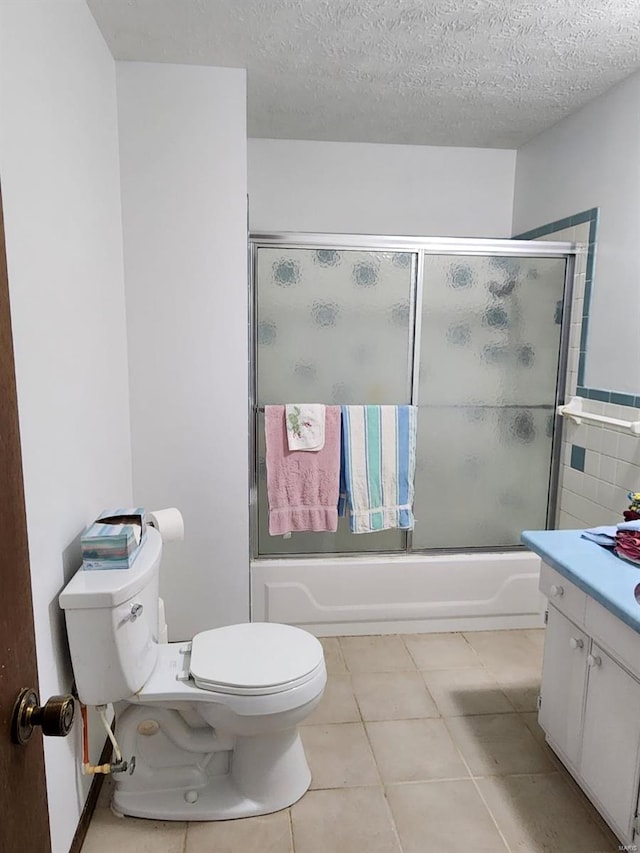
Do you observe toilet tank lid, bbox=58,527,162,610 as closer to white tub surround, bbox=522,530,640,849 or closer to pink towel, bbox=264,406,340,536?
pink towel, bbox=264,406,340,536

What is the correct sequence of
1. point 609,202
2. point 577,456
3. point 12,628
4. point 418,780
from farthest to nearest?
point 577,456, point 609,202, point 418,780, point 12,628

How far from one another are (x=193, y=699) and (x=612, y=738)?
1.12 meters

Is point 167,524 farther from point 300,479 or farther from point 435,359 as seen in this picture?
point 435,359

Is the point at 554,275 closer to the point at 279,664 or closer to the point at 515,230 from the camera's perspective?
the point at 515,230

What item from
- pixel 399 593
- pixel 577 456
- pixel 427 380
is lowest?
pixel 399 593

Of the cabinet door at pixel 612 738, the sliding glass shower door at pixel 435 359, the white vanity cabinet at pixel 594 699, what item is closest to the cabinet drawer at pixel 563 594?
the white vanity cabinet at pixel 594 699

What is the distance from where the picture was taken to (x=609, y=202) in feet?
7.80

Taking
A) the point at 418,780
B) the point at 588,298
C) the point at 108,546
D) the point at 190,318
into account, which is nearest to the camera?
the point at 108,546

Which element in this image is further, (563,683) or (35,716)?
(563,683)

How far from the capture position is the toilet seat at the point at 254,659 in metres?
1.61

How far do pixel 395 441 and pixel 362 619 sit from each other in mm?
844

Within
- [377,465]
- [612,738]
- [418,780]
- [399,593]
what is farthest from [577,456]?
[418,780]

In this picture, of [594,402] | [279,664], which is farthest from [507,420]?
[279,664]

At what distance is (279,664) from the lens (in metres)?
1.68
